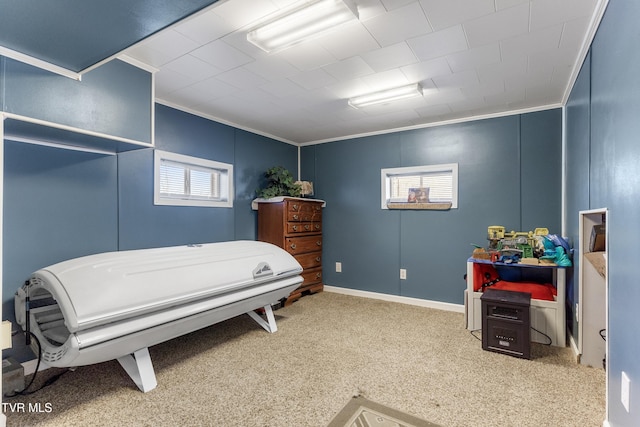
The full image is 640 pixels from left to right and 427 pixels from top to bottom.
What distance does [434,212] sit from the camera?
13.0 ft

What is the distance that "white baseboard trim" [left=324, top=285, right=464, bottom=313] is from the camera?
12.5 ft

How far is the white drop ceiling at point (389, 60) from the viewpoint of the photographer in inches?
71.3

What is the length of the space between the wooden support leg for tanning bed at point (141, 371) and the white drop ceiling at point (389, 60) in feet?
6.29

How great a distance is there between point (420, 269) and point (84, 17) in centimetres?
388

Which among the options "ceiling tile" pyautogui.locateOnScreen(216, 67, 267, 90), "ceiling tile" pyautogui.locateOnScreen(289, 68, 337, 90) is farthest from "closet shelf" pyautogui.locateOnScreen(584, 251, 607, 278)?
"ceiling tile" pyautogui.locateOnScreen(216, 67, 267, 90)

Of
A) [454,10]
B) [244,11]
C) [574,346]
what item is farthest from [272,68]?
[574,346]

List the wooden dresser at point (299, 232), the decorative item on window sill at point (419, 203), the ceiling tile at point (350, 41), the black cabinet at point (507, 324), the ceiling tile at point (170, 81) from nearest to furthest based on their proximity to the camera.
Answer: the ceiling tile at point (350, 41) → the black cabinet at point (507, 324) → the ceiling tile at point (170, 81) → the decorative item on window sill at point (419, 203) → the wooden dresser at point (299, 232)

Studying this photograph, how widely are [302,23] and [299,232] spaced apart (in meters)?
2.76

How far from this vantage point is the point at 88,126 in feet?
6.56

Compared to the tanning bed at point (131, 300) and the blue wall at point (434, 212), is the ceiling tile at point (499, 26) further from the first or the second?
the tanning bed at point (131, 300)

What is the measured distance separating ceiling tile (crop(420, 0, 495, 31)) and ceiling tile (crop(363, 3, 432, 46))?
A: 1.8 inches

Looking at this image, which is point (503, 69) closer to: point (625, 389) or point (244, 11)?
point (244, 11)

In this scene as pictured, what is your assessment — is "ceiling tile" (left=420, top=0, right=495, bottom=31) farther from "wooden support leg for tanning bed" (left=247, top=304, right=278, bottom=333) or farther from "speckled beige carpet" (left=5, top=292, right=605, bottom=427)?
"wooden support leg for tanning bed" (left=247, top=304, right=278, bottom=333)

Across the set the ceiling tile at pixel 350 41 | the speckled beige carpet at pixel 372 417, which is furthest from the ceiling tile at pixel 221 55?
the speckled beige carpet at pixel 372 417
